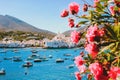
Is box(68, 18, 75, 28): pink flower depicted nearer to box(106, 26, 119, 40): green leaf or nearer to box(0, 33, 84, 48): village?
box(106, 26, 119, 40): green leaf

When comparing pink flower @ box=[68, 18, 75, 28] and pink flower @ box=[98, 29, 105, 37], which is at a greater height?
pink flower @ box=[68, 18, 75, 28]

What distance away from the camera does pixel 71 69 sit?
3019 inches

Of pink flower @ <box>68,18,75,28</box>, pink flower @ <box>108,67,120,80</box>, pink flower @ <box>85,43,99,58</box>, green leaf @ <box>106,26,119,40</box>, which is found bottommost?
pink flower @ <box>108,67,120,80</box>

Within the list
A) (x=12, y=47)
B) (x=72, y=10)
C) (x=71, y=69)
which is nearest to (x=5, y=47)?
(x=12, y=47)

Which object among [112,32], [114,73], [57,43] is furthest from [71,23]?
[57,43]

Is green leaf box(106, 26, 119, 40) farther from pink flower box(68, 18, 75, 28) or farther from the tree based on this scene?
pink flower box(68, 18, 75, 28)

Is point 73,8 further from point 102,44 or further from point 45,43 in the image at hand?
point 45,43

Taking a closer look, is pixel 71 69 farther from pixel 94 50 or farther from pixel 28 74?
pixel 94 50

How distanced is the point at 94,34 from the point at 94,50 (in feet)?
0.62

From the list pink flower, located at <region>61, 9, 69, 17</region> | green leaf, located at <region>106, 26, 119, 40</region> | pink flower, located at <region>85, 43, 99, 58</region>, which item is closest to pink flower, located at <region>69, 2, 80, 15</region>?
Result: pink flower, located at <region>61, 9, 69, 17</region>

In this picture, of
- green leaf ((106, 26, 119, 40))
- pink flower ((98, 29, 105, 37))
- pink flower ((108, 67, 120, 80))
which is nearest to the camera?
pink flower ((108, 67, 120, 80))

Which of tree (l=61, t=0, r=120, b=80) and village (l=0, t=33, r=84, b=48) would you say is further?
village (l=0, t=33, r=84, b=48)

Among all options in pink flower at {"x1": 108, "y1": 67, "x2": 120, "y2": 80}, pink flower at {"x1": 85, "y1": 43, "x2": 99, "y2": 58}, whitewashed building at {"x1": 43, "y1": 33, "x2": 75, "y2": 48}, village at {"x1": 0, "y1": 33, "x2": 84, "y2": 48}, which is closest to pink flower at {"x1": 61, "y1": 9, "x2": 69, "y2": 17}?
pink flower at {"x1": 85, "y1": 43, "x2": 99, "y2": 58}

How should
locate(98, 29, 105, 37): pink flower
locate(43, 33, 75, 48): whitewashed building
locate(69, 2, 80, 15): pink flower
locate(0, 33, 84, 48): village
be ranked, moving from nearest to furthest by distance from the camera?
locate(98, 29, 105, 37): pink flower < locate(69, 2, 80, 15): pink flower < locate(43, 33, 75, 48): whitewashed building < locate(0, 33, 84, 48): village
